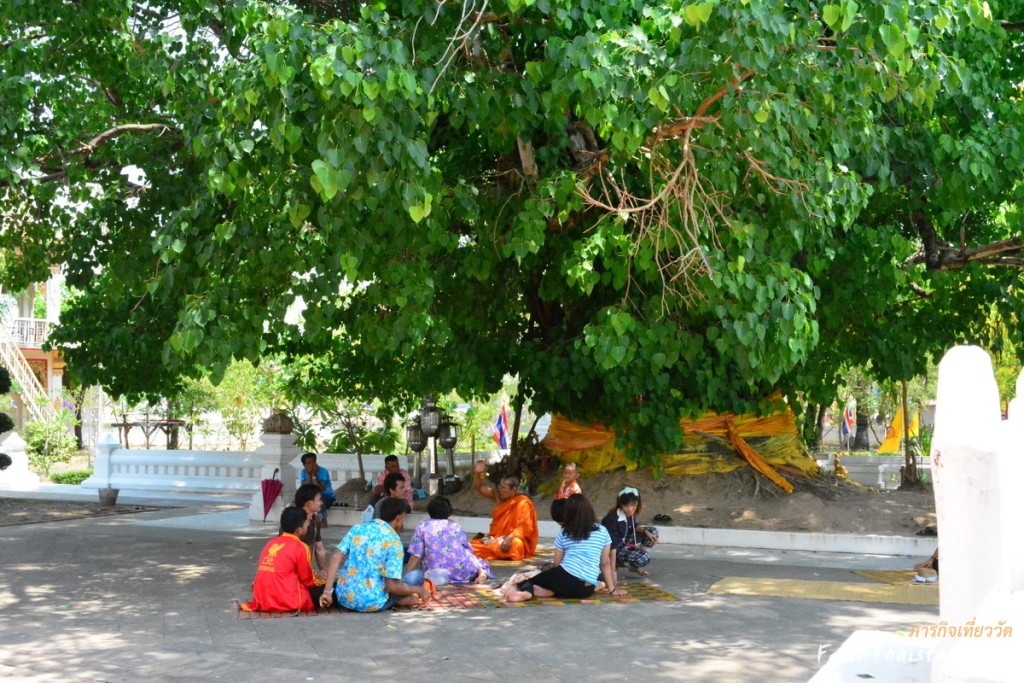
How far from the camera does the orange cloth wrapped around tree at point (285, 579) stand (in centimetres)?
890

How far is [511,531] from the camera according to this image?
39.0ft

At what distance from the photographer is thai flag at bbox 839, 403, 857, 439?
38.4 meters

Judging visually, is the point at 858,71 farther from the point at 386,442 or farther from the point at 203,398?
the point at 203,398

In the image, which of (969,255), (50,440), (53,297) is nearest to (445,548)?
(969,255)

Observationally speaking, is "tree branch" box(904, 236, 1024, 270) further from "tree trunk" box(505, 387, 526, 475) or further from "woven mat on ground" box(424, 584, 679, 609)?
"woven mat on ground" box(424, 584, 679, 609)

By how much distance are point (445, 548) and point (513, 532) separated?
1854mm

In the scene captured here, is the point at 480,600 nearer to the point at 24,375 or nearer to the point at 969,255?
the point at 969,255

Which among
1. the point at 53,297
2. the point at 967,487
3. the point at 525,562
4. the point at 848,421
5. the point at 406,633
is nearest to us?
the point at 967,487

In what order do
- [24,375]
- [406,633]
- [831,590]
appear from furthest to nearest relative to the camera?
[24,375] < [831,590] < [406,633]

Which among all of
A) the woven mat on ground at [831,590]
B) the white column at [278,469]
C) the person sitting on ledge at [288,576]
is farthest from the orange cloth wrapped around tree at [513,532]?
the white column at [278,469]

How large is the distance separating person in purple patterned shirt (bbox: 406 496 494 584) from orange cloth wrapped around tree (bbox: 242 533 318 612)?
3.90 ft

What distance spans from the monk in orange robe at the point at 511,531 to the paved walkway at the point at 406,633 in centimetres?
52

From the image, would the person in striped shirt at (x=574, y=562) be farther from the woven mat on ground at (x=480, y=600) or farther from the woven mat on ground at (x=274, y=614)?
the woven mat on ground at (x=274, y=614)

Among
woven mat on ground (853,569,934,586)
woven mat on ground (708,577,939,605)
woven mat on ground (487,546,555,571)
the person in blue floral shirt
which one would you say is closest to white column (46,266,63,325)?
woven mat on ground (487,546,555,571)
